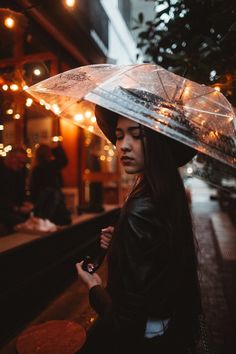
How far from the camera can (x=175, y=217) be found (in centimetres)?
175

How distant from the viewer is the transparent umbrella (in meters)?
1.91

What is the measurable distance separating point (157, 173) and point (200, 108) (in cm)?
110

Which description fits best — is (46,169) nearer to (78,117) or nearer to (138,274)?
(78,117)

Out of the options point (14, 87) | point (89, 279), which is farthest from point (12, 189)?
point (89, 279)

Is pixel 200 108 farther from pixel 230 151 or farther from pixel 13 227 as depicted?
pixel 13 227

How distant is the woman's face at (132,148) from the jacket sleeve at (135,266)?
380 millimetres

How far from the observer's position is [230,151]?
2482mm

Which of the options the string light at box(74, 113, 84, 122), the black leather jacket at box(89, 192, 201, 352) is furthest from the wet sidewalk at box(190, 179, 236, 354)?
the string light at box(74, 113, 84, 122)

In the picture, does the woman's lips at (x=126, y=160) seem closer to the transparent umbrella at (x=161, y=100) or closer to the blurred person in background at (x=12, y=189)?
the transparent umbrella at (x=161, y=100)

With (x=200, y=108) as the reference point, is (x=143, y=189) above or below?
below

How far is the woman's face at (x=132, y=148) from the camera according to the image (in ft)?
6.40

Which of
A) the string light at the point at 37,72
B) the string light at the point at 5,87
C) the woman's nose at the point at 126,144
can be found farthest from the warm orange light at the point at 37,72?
the woman's nose at the point at 126,144

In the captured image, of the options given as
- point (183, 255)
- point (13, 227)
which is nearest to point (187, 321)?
point (183, 255)

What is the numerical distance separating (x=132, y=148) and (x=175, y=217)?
548 millimetres
